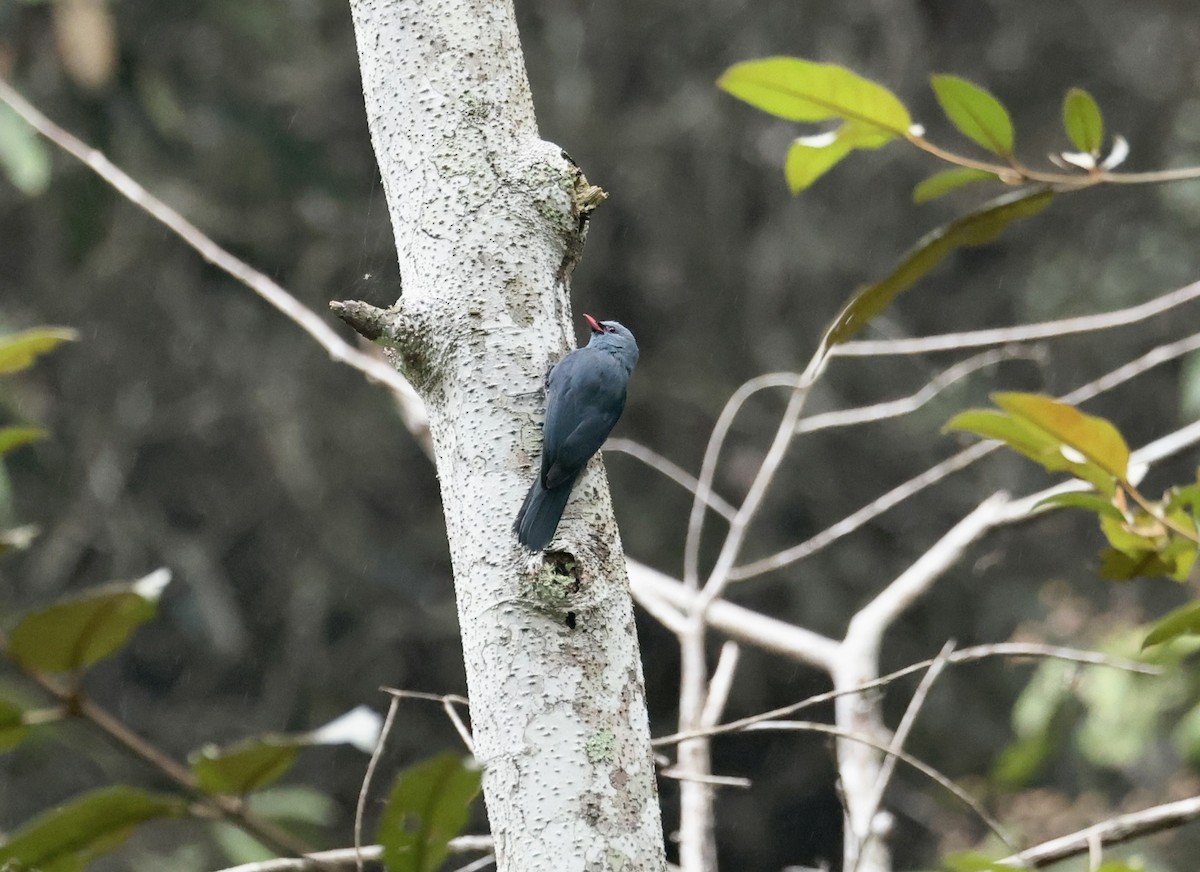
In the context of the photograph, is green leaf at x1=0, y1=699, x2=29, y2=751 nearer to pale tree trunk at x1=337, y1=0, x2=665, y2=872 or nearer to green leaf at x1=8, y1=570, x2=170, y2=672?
green leaf at x1=8, y1=570, x2=170, y2=672

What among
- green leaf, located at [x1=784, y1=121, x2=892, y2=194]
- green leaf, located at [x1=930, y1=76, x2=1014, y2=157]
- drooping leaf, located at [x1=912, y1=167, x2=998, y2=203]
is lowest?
drooping leaf, located at [x1=912, y1=167, x2=998, y2=203]

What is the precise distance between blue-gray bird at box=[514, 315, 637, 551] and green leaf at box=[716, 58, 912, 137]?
0.33m

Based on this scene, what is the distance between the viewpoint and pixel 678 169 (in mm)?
6770

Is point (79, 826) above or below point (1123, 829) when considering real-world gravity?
below

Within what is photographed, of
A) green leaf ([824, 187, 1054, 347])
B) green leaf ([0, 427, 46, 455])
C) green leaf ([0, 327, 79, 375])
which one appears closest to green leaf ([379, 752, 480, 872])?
green leaf ([0, 427, 46, 455])

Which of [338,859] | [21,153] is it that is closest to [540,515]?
[338,859]

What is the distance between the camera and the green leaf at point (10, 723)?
2.61ft

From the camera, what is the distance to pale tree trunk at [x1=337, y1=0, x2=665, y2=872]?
0.99m

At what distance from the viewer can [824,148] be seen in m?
1.41

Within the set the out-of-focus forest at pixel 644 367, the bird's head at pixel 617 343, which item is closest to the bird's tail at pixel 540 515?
the bird's head at pixel 617 343

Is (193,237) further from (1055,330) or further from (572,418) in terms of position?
(1055,330)

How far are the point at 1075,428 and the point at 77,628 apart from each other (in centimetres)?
85

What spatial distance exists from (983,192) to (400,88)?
5.86 metres

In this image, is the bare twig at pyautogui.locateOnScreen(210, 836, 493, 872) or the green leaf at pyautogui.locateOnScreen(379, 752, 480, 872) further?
the bare twig at pyautogui.locateOnScreen(210, 836, 493, 872)
